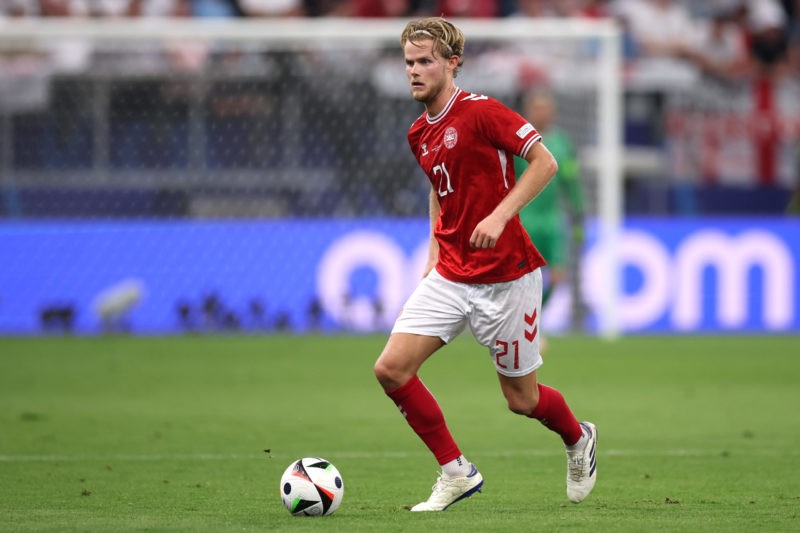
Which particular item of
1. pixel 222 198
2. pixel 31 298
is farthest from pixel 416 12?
pixel 31 298

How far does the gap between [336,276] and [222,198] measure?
5.25 ft

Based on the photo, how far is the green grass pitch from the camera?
18.8ft

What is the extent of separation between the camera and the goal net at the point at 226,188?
1588 centimetres

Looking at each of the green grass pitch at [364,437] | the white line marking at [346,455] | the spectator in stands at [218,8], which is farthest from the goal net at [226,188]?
the white line marking at [346,455]

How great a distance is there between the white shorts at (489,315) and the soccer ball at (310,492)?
0.67 metres

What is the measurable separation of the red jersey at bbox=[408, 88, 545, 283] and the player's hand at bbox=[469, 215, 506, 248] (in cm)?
27

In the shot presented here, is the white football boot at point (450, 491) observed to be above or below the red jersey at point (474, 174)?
below

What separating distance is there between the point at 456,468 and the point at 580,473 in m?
0.58

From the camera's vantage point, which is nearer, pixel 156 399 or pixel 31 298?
pixel 156 399

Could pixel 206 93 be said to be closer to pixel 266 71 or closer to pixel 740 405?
pixel 266 71

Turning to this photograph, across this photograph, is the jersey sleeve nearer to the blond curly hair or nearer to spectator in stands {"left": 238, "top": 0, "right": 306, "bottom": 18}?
the blond curly hair

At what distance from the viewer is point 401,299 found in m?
15.9

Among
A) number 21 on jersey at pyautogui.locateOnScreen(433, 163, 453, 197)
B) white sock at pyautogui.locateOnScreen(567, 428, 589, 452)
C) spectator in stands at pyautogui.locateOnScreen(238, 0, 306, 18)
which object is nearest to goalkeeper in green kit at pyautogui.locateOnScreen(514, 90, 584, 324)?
white sock at pyautogui.locateOnScreen(567, 428, 589, 452)

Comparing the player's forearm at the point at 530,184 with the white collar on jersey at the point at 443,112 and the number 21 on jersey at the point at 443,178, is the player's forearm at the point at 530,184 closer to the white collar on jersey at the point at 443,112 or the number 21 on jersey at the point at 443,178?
the number 21 on jersey at the point at 443,178
